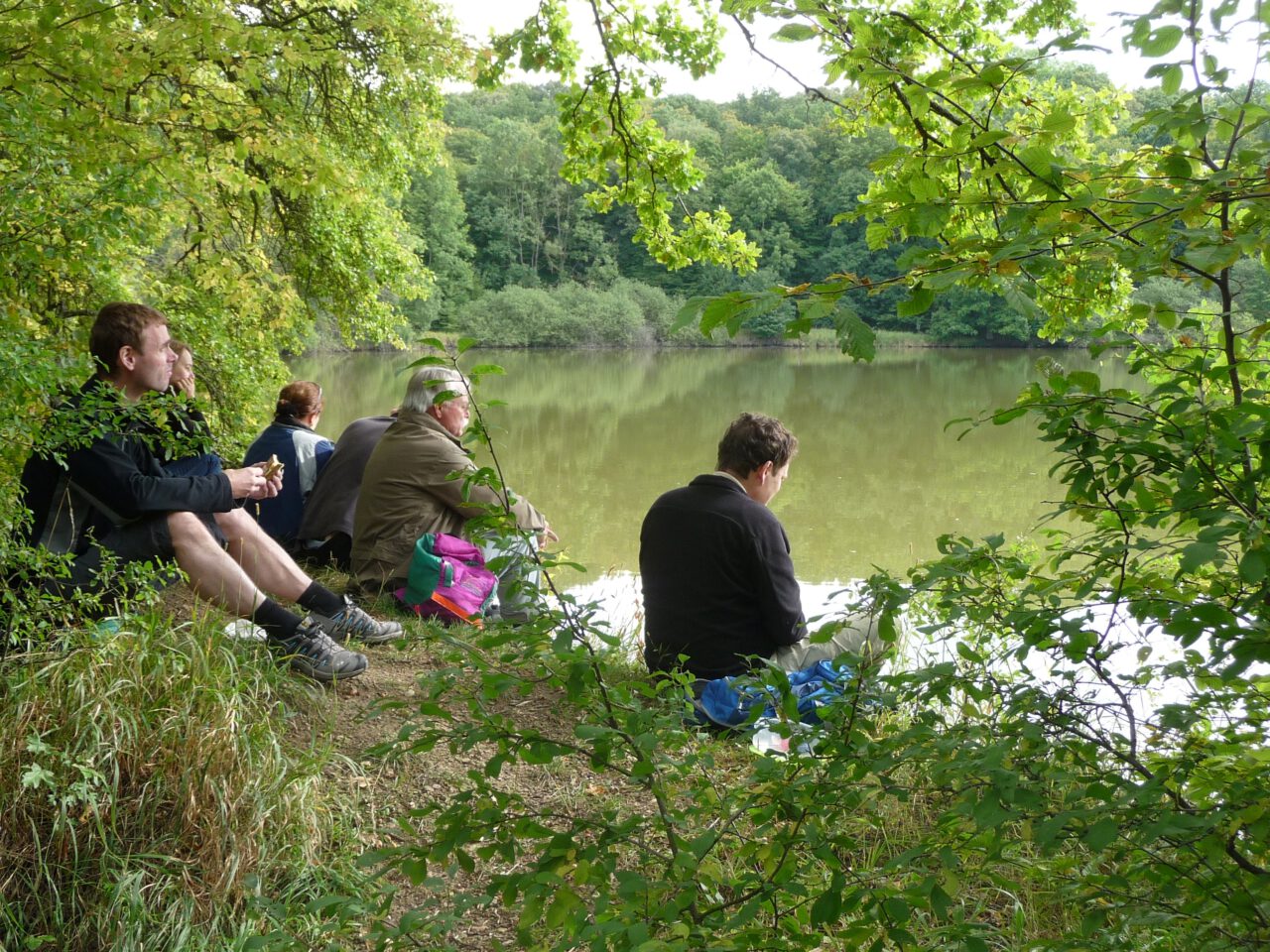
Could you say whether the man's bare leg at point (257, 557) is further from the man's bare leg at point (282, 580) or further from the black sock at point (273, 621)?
the black sock at point (273, 621)

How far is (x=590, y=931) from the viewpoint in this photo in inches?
45.5

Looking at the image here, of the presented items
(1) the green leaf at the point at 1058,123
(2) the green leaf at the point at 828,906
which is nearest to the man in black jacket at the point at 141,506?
(2) the green leaf at the point at 828,906

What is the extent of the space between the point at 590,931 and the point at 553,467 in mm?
11000

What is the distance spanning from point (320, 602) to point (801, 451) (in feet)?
35.1

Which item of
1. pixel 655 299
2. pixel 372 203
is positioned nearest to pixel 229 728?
pixel 372 203

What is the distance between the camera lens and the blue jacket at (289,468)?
504cm

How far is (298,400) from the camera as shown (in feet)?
16.7

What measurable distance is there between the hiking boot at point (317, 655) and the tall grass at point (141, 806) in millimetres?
557

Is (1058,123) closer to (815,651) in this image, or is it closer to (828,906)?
(828,906)

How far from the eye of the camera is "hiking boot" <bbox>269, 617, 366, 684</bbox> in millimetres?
3023

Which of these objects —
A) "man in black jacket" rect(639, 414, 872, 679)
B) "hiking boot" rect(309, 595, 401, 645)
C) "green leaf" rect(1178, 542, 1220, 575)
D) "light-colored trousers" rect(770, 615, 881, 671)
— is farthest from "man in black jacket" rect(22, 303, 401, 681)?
"green leaf" rect(1178, 542, 1220, 575)

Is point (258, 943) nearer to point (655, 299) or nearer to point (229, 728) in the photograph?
point (229, 728)

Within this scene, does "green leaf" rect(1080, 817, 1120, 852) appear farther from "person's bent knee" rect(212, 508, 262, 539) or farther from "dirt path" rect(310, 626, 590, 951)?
"person's bent knee" rect(212, 508, 262, 539)

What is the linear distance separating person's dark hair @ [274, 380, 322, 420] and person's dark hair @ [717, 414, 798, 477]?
7.65 feet
